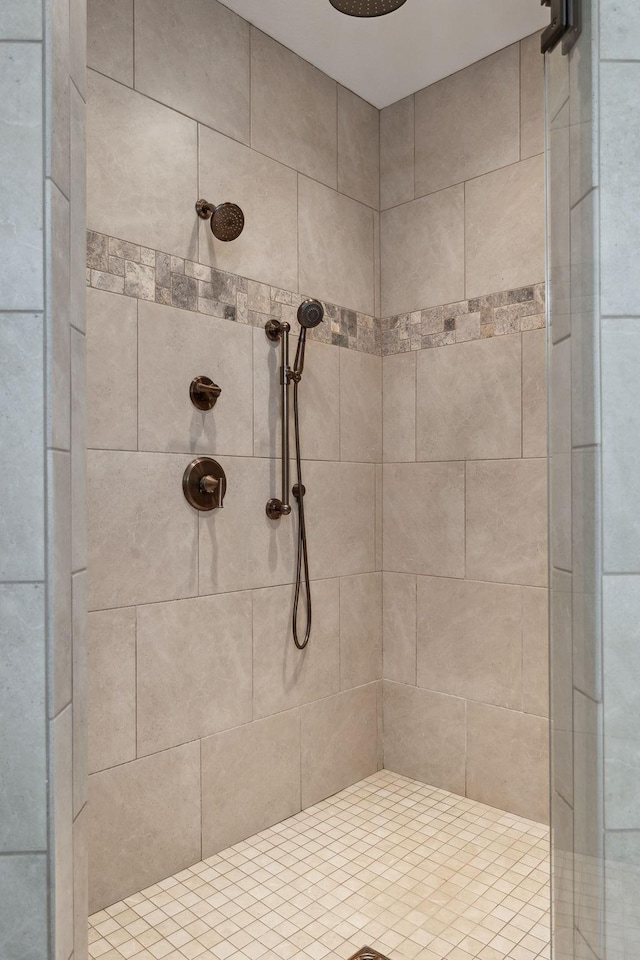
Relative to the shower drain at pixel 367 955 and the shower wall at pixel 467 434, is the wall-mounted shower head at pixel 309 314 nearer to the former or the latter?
the shower wall at pixel 467 434

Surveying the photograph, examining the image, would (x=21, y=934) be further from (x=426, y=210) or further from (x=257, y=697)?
(x=426, y=210)

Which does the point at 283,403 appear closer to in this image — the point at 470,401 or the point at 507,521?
the point at 470,401

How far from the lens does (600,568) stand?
0.90m

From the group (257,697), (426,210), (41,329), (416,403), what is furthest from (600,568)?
(426,210)

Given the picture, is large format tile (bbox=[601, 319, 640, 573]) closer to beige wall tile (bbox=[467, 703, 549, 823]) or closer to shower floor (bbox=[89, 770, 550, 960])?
shower floor (bbox=[89, 770, 550, 960])

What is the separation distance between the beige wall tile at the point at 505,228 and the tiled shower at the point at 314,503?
0.04 feet

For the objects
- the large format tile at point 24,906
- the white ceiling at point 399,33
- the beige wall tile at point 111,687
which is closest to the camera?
the large format tile at point 24,906

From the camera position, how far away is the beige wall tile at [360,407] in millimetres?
2623

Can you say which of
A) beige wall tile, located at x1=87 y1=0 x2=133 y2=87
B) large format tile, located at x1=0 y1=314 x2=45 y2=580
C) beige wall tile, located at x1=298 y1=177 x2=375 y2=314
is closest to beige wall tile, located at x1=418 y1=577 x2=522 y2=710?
beige wall tile, located at x1=298 y1=177 x2=375 y2=314

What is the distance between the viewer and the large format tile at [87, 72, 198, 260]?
1.83 meters

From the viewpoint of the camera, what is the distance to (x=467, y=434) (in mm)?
2518

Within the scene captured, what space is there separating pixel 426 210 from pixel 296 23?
31.4 inches

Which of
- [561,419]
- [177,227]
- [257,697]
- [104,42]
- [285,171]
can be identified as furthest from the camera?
[285,171]

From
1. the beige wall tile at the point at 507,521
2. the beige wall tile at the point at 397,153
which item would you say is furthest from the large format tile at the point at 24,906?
the beige wall tile at the point at 397,153
